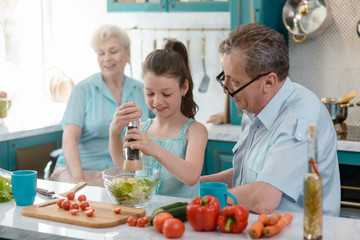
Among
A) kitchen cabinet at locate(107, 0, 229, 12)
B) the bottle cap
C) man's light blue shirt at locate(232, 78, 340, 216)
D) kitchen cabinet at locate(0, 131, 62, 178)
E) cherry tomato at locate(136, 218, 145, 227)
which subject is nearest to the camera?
the bottle cap

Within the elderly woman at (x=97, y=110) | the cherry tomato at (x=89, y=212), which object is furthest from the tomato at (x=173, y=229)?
the elderly woman at (x=97, y=110)

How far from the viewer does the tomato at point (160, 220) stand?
4.95 feet

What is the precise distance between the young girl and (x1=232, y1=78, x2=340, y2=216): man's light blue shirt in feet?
0.74

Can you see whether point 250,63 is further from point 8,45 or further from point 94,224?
point 8,45

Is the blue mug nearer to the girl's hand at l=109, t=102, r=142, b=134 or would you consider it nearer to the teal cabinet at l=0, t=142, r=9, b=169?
the girl's hand at l=109, t=102, r=142, b=134

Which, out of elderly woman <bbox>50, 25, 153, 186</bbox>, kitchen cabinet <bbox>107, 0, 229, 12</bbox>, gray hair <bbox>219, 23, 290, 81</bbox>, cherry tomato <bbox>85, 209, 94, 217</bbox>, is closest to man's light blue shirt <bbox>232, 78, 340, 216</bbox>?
gray hair <bbox>219, 23, 290, 81</bbox>

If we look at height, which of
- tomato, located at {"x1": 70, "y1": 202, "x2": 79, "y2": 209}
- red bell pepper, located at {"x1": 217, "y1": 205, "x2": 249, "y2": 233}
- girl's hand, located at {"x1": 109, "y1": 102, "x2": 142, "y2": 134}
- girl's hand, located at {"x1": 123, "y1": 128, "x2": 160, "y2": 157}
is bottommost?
tomato, located at {"x1": 70, "y1": 202, "x2": 79, "y2": 209}

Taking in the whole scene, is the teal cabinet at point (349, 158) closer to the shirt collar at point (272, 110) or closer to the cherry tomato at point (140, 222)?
the shirt collar at point (272, 110)

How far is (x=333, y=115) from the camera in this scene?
323 centimetres

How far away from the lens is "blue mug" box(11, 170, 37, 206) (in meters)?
1.82

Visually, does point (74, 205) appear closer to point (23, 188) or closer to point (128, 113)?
point (23, 188)

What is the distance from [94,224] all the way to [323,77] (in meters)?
2.62

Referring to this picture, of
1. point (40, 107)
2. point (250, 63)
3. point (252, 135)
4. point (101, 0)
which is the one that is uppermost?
point (101, 0)

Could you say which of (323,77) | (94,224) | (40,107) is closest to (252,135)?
(94,224)
